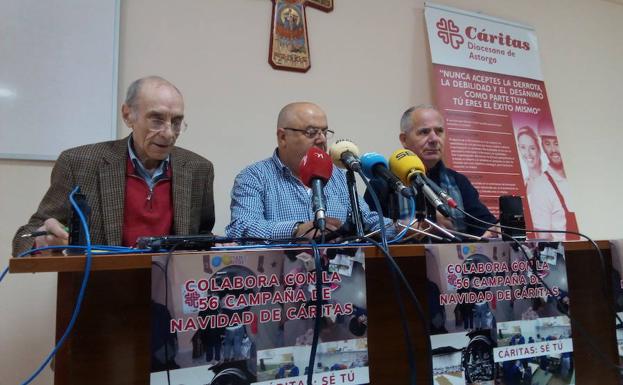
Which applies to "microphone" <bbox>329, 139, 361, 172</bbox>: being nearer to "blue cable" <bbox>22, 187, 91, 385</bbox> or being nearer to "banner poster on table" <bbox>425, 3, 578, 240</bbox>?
"blue cable" <bbox>22, 187, 91, 385</bbox>

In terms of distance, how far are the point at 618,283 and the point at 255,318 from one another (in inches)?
32.6

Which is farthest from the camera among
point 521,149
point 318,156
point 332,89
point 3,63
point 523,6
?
point 523,6

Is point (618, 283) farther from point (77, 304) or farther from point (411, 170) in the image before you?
point (77, 304)

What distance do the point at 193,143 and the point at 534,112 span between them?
202cm

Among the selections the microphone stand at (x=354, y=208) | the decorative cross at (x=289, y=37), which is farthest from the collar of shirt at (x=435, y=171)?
the microphone stand at (x=354, y=208)

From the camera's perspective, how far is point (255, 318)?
2.12ft

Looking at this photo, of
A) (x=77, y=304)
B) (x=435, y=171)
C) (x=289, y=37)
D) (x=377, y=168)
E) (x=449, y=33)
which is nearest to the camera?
(x=77, y=304)

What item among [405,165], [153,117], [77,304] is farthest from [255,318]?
[153,117]

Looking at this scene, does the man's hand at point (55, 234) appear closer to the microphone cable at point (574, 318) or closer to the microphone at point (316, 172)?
the microphone at point (316, 172)

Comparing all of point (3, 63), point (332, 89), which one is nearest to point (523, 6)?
point (332, 89)

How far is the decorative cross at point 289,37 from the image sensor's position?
6.91 ft

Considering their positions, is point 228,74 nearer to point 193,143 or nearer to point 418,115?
point 193,143

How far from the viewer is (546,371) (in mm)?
849

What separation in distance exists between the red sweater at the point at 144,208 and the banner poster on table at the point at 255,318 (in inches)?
31.9
